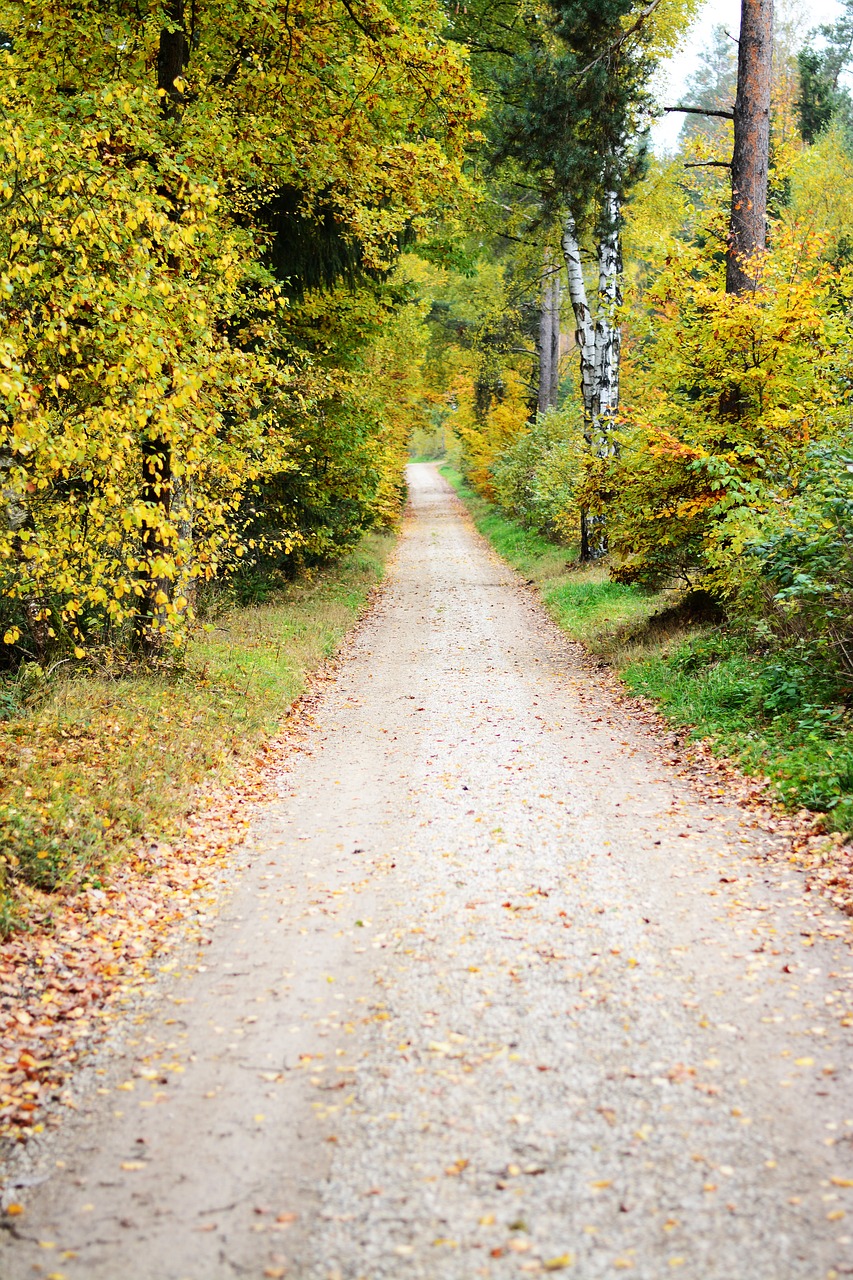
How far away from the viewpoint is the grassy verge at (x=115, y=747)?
20.3 ft

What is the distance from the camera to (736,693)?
9.38 meters

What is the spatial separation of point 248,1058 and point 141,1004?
0.90 metres

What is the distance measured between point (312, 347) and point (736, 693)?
1005 cm

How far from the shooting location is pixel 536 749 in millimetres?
9156

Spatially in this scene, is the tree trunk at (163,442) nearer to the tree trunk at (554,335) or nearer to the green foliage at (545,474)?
the green foliage at (545,474)

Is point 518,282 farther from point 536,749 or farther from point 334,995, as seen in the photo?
point 334,995

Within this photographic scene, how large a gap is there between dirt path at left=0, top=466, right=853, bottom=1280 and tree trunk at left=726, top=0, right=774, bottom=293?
7.76 metres

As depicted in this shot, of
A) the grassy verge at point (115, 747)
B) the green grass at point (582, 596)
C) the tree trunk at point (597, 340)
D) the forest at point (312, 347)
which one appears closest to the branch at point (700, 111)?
the forest at point (312, 347)

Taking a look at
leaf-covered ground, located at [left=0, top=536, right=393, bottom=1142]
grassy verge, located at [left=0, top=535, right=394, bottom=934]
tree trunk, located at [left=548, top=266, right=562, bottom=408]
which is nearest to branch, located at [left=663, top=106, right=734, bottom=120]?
grassy verge, located at [left=0, top=535, right=394, bottom=934]

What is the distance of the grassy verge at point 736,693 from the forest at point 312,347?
0.05 metres

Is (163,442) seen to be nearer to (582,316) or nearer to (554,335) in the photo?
(582,316)

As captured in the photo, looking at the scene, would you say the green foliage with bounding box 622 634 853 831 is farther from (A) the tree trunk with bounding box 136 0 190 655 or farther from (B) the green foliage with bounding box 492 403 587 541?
(B) the green foliage with bounding box 492 403 587 541

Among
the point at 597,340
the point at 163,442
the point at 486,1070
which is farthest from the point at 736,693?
the point at 597,340

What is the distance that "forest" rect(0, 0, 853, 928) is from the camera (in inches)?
257
